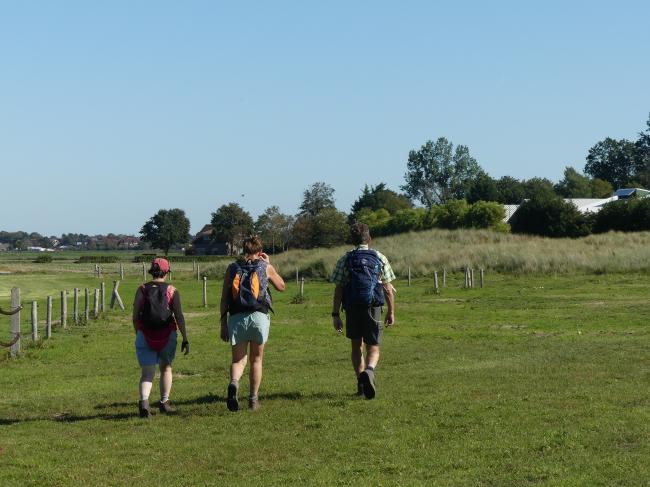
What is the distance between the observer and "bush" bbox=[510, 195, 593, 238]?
87.6 metres

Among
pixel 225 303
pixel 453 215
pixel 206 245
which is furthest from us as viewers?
pixel 206 245

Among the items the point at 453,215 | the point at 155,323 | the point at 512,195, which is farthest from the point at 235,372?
the point at 512,195

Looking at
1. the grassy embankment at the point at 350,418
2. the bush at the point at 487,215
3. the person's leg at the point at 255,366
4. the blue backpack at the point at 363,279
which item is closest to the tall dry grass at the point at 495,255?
the bush at the point at 487,215

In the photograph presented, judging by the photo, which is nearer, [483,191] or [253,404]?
[253,404]

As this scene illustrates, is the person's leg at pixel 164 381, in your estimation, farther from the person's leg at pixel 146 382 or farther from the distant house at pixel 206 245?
the distant house at pixel 206 245

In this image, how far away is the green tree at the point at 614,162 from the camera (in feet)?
574

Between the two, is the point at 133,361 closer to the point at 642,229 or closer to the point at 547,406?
the point at 547,406

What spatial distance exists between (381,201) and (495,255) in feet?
262

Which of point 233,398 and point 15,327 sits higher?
point 15,327

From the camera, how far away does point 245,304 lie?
1074cm

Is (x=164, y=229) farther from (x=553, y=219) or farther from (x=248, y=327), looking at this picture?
(x=248, y=327)

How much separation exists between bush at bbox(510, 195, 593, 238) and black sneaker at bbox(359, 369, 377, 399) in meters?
78.2

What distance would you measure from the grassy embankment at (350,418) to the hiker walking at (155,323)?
20.0 inches

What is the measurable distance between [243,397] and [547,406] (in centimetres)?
364
